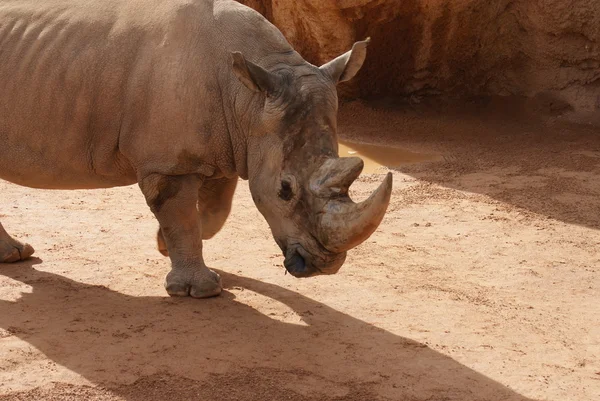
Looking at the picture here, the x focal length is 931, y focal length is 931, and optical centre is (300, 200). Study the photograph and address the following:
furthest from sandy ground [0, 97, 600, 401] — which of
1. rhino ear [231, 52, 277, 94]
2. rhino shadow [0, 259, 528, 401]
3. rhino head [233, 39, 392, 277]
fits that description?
rhino ear [231, 52, 277, 94]

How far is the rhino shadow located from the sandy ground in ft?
0.05

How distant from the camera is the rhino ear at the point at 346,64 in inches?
239

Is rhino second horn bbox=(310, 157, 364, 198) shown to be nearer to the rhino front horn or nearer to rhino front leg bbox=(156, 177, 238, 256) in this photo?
the rhino front horn

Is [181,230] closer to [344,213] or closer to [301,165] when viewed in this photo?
[301,165]

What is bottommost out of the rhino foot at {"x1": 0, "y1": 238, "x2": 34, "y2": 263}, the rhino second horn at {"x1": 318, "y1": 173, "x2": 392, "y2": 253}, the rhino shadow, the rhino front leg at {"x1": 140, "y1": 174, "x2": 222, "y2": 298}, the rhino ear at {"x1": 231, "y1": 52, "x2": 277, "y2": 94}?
the rhino shadow

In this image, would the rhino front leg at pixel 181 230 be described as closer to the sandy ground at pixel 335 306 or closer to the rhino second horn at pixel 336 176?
the sandy ground at pixel 335 306

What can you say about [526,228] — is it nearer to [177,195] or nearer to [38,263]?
[177,195]

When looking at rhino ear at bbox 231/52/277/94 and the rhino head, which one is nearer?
the rhino head

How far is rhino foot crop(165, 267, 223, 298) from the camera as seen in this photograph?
6613mm

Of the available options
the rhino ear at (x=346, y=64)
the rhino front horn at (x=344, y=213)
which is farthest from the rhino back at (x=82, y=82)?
the rhino front horn at (x=344, y=213)

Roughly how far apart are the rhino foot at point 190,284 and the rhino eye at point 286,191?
1163mm

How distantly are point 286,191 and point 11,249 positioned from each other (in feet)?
8.73

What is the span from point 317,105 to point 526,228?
356 centimetres

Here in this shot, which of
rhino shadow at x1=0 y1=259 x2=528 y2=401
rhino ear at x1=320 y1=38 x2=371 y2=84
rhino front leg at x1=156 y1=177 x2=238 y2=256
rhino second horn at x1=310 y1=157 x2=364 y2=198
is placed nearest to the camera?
rhino shadow at x1=0 y1=259 x2=528 y2=401
